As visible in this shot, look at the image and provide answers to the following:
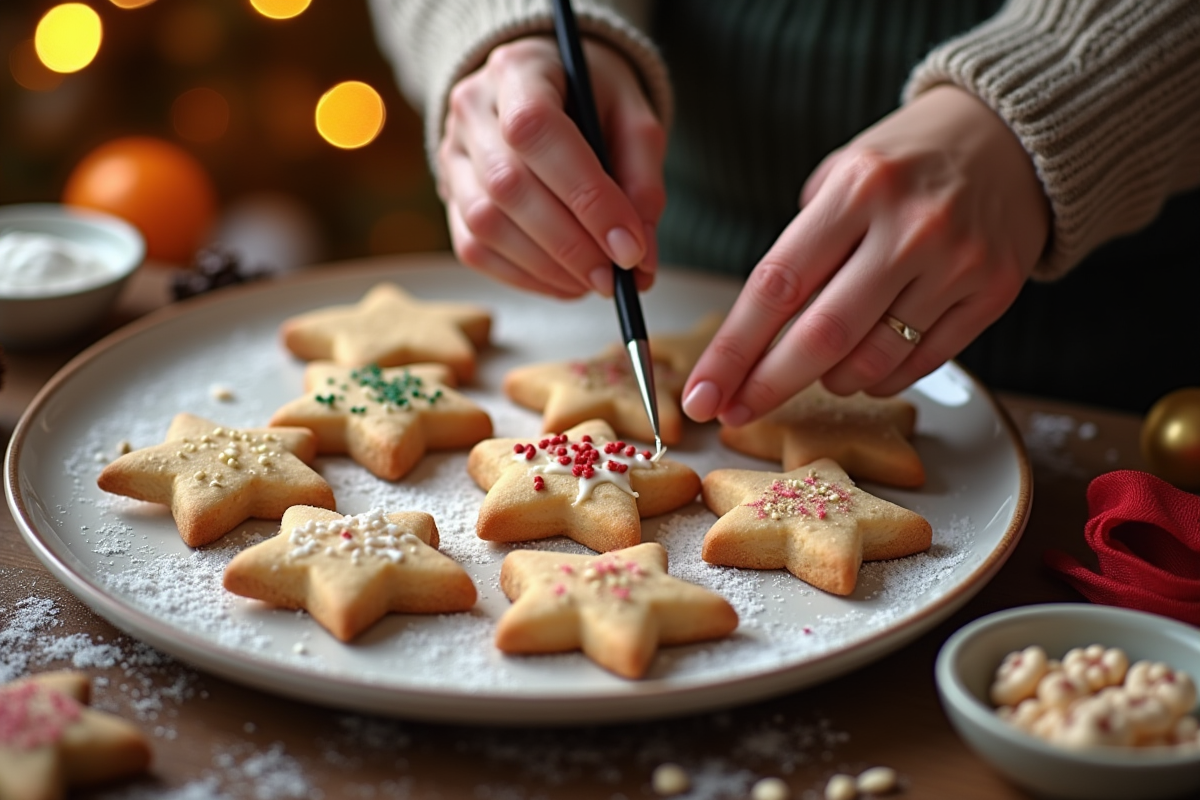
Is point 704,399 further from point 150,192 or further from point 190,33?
point 190,33

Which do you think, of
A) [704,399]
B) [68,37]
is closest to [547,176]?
[704,399]

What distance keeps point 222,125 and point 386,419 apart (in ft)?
6.90

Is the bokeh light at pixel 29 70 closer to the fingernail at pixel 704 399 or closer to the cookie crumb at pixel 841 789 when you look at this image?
the fingernail at pixel 704 399

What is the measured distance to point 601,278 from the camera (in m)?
1.48

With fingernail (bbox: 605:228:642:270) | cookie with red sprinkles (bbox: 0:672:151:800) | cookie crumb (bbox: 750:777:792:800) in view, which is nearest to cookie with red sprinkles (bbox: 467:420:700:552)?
fingernail (bbox: 605:228:642:270)

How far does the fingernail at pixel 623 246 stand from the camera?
55.4 inches

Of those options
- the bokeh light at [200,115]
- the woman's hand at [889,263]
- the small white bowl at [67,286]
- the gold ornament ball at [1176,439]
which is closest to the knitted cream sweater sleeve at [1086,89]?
the woman's hand at [889,263]

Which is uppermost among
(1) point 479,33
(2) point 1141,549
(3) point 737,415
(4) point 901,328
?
(1) point 479,33

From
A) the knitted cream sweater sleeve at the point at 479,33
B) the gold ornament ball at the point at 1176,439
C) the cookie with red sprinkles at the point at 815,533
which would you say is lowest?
the gold ornament ball at the point at 1176,439

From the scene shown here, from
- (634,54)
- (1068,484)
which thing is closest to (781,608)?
(1068,484)

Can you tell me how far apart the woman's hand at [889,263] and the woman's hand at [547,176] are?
0.21m

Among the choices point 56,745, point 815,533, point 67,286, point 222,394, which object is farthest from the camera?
point 67,286

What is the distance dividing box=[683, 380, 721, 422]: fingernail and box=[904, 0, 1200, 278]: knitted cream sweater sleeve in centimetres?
49

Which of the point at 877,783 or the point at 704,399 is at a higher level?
the point at 704,399
